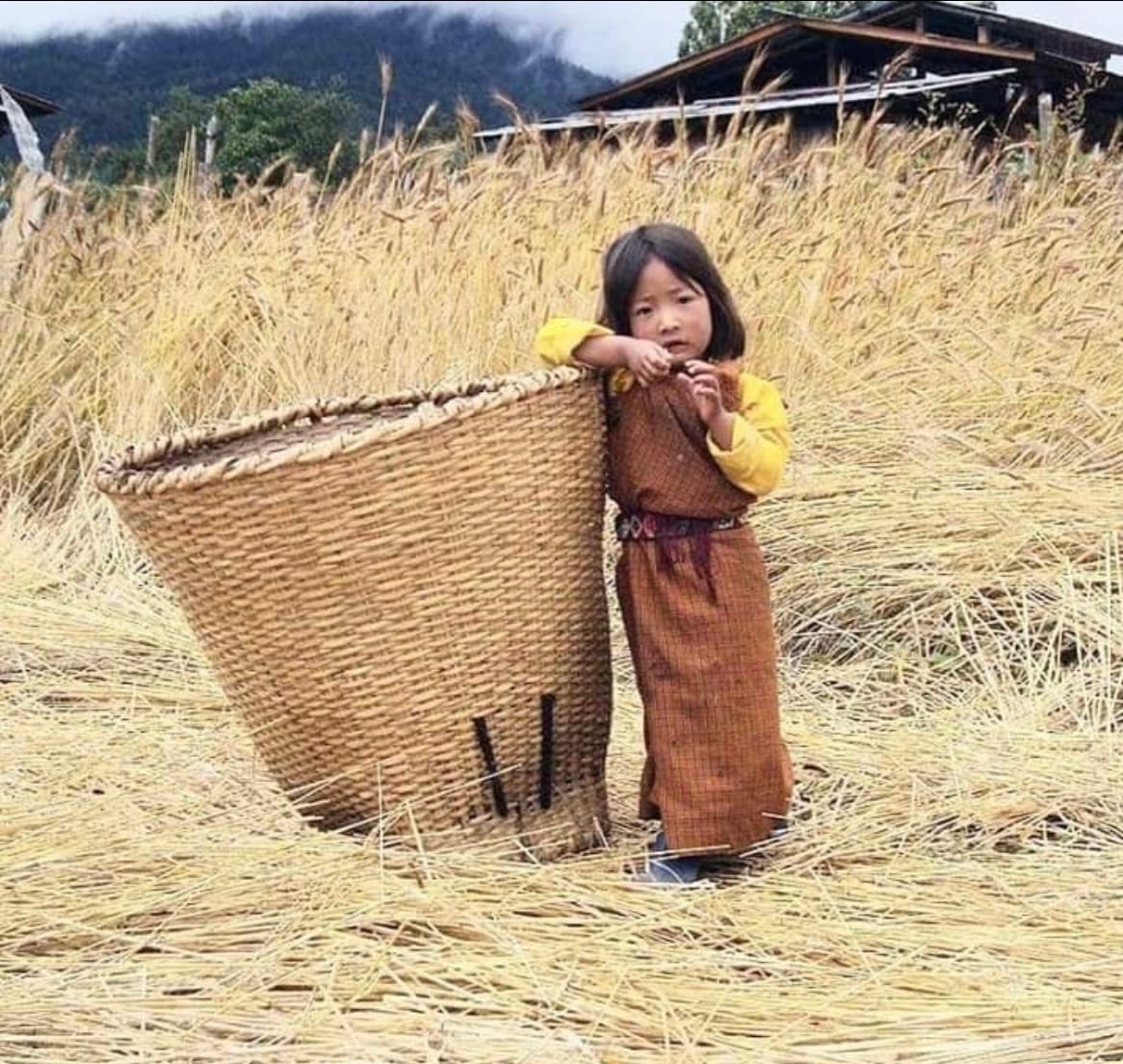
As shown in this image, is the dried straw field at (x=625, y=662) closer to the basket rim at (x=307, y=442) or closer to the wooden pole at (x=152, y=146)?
the wooden pole at (x=152, y=146)

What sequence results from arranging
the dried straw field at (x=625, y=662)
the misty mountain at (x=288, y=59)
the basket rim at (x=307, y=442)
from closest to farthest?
the dried straw field at (x=625, y=662) < the basket rim at (x=307, y=442) < the misty mountain at (x=288, y=59)

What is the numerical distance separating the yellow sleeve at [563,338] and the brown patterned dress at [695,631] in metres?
0.08

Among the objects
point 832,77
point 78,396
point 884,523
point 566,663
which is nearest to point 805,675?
point 884,523

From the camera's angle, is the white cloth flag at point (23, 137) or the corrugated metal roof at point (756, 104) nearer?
the corrugated metal roof at point (756, 104)

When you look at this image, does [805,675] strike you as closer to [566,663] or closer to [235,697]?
[566,663]

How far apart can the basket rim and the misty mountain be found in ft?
89.8

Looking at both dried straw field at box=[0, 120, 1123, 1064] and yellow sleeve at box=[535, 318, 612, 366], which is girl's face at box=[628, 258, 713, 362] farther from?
dried straw field at box=[0, 120, 1123, 1064]

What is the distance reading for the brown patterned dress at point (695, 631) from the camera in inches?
70.7

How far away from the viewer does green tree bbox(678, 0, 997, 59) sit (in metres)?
33.2

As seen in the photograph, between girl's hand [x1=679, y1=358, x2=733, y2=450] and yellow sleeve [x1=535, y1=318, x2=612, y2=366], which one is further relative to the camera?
yellow sleeve [x1=535, y1=318, x2=612, y2=366]

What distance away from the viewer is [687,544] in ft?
5.91

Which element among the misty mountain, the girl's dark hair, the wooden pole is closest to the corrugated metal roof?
the wooden pole

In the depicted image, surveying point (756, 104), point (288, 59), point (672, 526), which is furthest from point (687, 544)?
point (288, 59)

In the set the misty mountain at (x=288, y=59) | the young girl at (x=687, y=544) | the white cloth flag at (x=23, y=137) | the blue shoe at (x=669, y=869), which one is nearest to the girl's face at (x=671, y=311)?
the young girl at (x=687, y=544)
